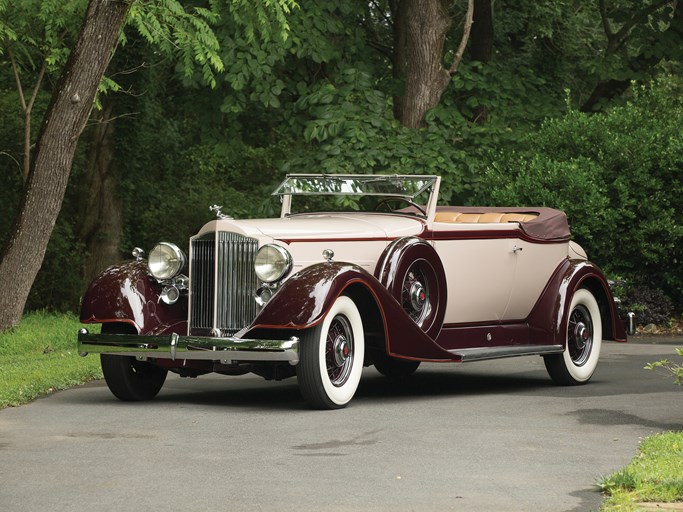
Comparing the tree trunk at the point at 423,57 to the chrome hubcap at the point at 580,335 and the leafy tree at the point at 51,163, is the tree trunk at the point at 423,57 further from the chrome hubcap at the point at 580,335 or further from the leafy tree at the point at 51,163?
the chrome hubcap at the point at 580,335

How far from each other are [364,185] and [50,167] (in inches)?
209

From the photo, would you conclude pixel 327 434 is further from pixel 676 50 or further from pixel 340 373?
pixel 676 50

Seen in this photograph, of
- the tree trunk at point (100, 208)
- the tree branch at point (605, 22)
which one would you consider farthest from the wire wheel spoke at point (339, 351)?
the tree branch at point (605, 22)

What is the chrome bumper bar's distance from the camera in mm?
8906

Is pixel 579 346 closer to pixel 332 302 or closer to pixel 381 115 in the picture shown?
pixel 332 302

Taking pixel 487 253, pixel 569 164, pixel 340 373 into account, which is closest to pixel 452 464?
pixel 340 373

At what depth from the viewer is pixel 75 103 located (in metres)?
14.9

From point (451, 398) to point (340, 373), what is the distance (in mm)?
1198

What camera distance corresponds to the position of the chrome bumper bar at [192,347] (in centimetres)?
891

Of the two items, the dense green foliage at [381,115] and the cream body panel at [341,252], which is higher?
the dense green foliage at [381,115]

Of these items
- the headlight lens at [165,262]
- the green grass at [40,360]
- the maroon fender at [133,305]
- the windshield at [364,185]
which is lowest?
the green grass at [40,360]

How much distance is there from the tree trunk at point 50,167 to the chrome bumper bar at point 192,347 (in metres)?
5.90

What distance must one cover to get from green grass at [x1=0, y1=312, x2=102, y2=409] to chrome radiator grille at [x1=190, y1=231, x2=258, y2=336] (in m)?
1.60

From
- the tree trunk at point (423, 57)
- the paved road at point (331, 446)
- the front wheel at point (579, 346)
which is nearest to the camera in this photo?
the paved road at point (331, 446)
